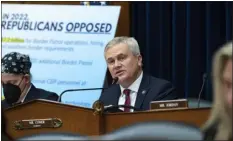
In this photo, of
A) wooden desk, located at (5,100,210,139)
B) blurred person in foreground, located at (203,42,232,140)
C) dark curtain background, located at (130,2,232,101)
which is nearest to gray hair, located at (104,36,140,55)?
wooden desk, located at (5,100,210,139)

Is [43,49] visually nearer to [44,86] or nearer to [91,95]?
→ [44,86]

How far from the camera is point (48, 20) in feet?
14.0

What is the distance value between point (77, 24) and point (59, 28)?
0.46 feet

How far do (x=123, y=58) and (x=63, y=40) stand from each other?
1.37m

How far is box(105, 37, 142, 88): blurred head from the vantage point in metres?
Result: 2.94

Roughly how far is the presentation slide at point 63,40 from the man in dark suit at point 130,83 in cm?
113

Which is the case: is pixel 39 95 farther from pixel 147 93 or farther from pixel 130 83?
pixel 147 93

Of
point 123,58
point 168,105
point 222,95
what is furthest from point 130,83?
point 222,95

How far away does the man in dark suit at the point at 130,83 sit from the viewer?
→ 2746 mm

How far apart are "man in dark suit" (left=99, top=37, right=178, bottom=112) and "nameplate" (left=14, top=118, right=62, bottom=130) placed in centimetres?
52

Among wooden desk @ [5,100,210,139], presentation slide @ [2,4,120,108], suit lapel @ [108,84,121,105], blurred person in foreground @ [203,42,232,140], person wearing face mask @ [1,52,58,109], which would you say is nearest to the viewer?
blurred person in foreground @ [203,42,232,140]

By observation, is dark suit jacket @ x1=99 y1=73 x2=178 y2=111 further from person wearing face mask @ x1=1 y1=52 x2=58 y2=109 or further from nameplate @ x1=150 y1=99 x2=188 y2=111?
nameplate @ x1=150 y1=99 x2=188 y2=111

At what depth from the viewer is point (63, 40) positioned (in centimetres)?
425

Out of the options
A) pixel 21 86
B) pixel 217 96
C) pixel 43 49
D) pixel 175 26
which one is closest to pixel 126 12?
pixel 175 26
